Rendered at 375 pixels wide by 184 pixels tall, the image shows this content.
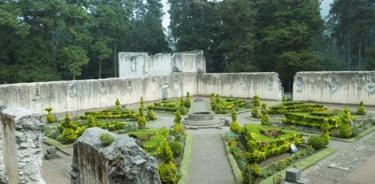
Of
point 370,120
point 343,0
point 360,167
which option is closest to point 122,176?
point 360,167

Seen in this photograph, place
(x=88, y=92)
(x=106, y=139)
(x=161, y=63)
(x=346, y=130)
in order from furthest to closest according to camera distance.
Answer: (x=161, y=63) < (x=88, y=92) < (x=346, y=130) < (x=106, y=139)

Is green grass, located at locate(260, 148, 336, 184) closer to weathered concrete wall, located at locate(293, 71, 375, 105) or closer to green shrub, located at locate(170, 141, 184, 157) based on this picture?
green shrub, located at locate(170, 141, 184, 157)

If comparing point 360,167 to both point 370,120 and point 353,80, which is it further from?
point 353,80

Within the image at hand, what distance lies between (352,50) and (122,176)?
4235 cm

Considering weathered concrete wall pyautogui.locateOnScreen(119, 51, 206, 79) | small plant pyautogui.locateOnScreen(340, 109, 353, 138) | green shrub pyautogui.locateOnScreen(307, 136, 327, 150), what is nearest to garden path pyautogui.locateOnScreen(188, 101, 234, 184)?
green shrub pyautogui.locateOnScreen(307, 136, 327, 150)

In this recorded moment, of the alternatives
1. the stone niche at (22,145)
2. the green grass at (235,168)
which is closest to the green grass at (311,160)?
the green grass at (235,168)

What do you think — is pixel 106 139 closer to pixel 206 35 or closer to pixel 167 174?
pixel 167 174

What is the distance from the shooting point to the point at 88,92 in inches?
997

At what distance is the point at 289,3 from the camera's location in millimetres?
34969

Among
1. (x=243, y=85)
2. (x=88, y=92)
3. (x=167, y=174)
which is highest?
(x=243, y=85)

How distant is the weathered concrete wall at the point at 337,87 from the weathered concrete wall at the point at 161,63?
1188 centimetres

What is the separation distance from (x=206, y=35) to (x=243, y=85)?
14.3m

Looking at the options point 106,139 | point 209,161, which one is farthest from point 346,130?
point 106,139

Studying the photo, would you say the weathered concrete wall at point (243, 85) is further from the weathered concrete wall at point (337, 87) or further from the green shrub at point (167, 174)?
the green shrub at point (167, 174)
